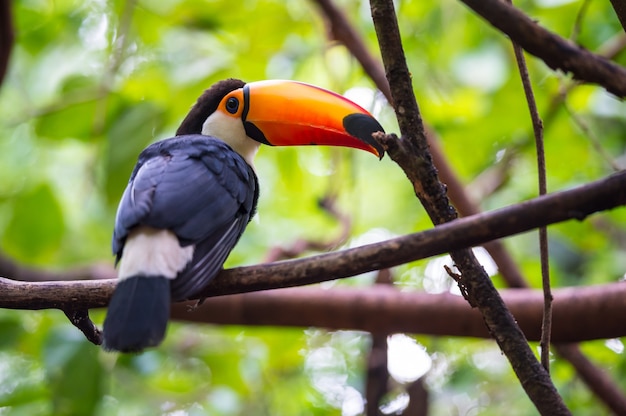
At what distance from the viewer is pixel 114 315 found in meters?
1.71

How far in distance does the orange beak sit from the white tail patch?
66 cm

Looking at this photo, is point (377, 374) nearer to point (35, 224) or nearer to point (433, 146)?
point (433, 146)

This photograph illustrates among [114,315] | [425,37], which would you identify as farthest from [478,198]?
[114,315]

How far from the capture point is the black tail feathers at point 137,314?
1643 mm

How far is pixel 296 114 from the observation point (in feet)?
9.25

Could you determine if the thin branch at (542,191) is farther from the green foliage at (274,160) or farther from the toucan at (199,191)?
the green foliage at (274,160)

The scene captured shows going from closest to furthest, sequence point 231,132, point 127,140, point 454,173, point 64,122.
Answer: point 231,132 → point 454,173 → point 127,140 → point 64,122

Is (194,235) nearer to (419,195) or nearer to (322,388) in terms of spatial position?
(419,195)

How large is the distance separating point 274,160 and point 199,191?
6.94ft

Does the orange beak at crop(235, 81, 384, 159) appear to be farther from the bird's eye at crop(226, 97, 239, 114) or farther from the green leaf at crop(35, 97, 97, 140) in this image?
the green leaf at crop(35, 97, 97, 140)

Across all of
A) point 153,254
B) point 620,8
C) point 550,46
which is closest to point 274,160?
point 153,254

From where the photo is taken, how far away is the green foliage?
3.62 m

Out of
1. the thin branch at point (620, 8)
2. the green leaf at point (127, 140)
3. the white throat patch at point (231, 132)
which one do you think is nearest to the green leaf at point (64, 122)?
the green leaf at point (127, 140)

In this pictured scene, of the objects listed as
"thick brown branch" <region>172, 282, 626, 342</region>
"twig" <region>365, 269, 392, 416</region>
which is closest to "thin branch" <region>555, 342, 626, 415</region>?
"thick brown branch" <region>172, 282, 626, 342</region>
